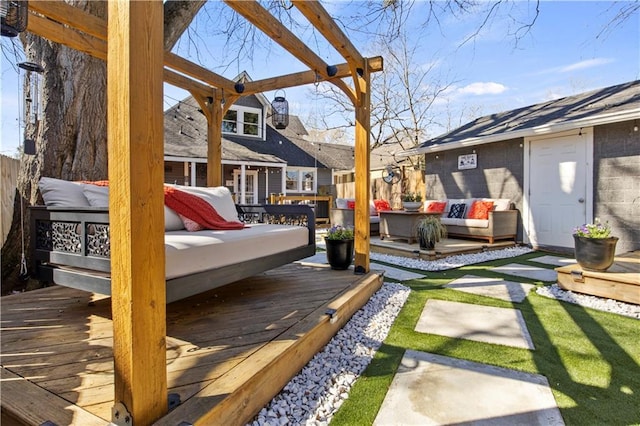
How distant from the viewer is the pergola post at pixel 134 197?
1.12 meters

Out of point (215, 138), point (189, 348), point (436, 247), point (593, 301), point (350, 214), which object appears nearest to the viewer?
point (189, 348)

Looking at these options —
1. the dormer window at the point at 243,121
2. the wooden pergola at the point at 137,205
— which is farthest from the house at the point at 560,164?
the dormer window at the point at 243,121

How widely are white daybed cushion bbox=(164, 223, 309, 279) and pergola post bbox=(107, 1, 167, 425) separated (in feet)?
2.72

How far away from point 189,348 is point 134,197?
3.65 feet

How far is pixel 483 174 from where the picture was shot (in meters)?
7.82

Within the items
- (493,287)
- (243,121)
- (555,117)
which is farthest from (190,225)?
(243,121)

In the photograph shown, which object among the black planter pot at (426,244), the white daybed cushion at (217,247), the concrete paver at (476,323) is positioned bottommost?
the concrete paver at (476,323)

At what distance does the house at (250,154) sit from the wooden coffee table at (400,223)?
6520 mm

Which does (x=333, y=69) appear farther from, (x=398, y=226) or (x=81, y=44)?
(x=398, y=226)

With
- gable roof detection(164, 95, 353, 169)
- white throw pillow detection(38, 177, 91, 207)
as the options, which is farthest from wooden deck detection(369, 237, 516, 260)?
gable roof detection(164, 95, 353, 169)

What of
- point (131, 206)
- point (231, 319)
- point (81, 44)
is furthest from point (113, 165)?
point (81, 44)

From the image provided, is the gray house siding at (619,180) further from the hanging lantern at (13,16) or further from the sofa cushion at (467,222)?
the hanging lantern at (13,16)

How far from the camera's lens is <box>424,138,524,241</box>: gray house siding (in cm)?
717

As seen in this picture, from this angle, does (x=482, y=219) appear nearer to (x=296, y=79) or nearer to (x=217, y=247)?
(x=296, y=79)
